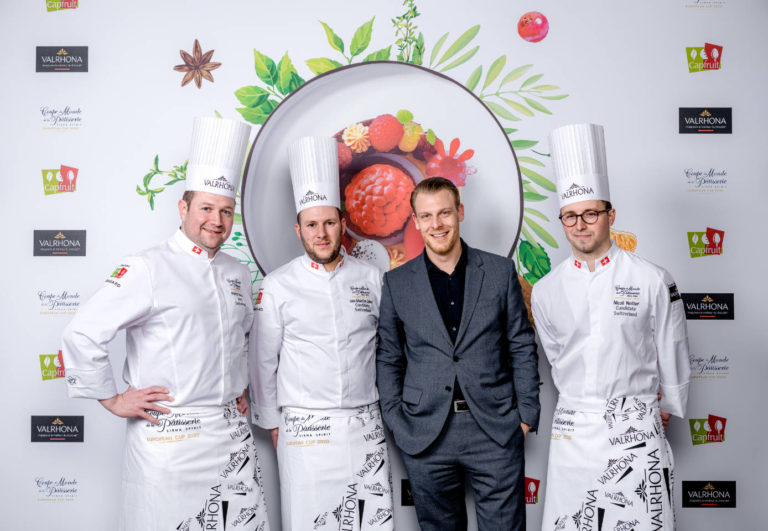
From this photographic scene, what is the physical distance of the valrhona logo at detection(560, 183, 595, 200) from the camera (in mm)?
1888

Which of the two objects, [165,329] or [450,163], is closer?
[165,329]

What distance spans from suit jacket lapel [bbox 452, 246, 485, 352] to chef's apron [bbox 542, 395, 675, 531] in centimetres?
49

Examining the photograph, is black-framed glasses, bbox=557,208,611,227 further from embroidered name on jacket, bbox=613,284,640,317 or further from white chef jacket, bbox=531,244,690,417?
embroidered name on jacket, bbox=613,284,640,317

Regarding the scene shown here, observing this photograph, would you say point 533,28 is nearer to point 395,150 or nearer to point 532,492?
point 395,150

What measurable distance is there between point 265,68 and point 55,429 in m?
1.88

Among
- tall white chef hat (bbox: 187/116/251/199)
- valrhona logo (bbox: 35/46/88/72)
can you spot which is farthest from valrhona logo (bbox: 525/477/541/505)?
valrhona logo (bbox: 35/46/88/72)

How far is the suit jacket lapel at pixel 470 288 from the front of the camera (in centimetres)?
184

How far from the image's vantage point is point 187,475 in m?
1.68

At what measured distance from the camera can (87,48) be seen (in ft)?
7.66

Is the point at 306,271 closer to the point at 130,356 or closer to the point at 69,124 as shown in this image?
the point at 130,356

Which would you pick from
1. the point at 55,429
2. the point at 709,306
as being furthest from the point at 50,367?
the point at 709,306

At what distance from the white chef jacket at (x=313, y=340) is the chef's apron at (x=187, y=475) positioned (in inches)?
9.8

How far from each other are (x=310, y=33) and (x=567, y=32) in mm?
1166
